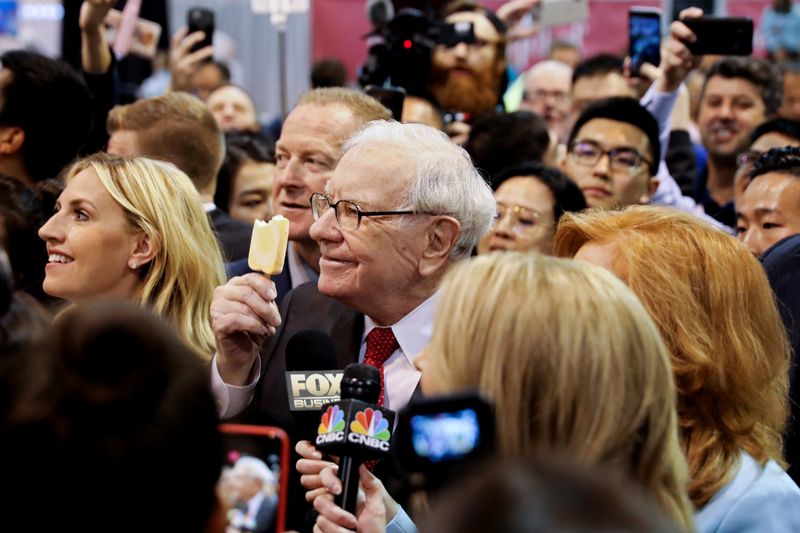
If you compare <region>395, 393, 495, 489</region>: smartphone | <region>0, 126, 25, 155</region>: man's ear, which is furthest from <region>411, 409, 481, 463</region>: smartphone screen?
<region>0, 126, 25, 155</region>: man's ear

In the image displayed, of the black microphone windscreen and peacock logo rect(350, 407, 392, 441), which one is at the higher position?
peacock logo rect(350, 407, 392, 441)

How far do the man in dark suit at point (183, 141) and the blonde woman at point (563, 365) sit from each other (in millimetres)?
3345

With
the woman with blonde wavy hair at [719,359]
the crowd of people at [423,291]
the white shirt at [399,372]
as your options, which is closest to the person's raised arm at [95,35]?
the crowd of people at [423,291]

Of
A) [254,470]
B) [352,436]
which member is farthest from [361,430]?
[254,470]

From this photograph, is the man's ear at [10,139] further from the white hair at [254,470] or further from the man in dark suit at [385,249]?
the white hair at [254,470]

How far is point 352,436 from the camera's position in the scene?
245 cm

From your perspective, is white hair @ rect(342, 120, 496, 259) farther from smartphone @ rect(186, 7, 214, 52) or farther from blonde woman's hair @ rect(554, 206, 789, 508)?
smartphone @ rect(186, 7, 214, 52)

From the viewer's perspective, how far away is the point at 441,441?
1.70m

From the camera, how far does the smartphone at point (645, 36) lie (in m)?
6.35

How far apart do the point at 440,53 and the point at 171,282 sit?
3085mm

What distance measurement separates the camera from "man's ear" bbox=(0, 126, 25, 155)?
5340 millimetres

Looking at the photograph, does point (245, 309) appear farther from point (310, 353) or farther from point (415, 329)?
point (415, 329)

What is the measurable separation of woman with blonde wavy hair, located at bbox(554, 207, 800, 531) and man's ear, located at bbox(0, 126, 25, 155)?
3244 millimetres

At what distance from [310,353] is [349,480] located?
913 mm
